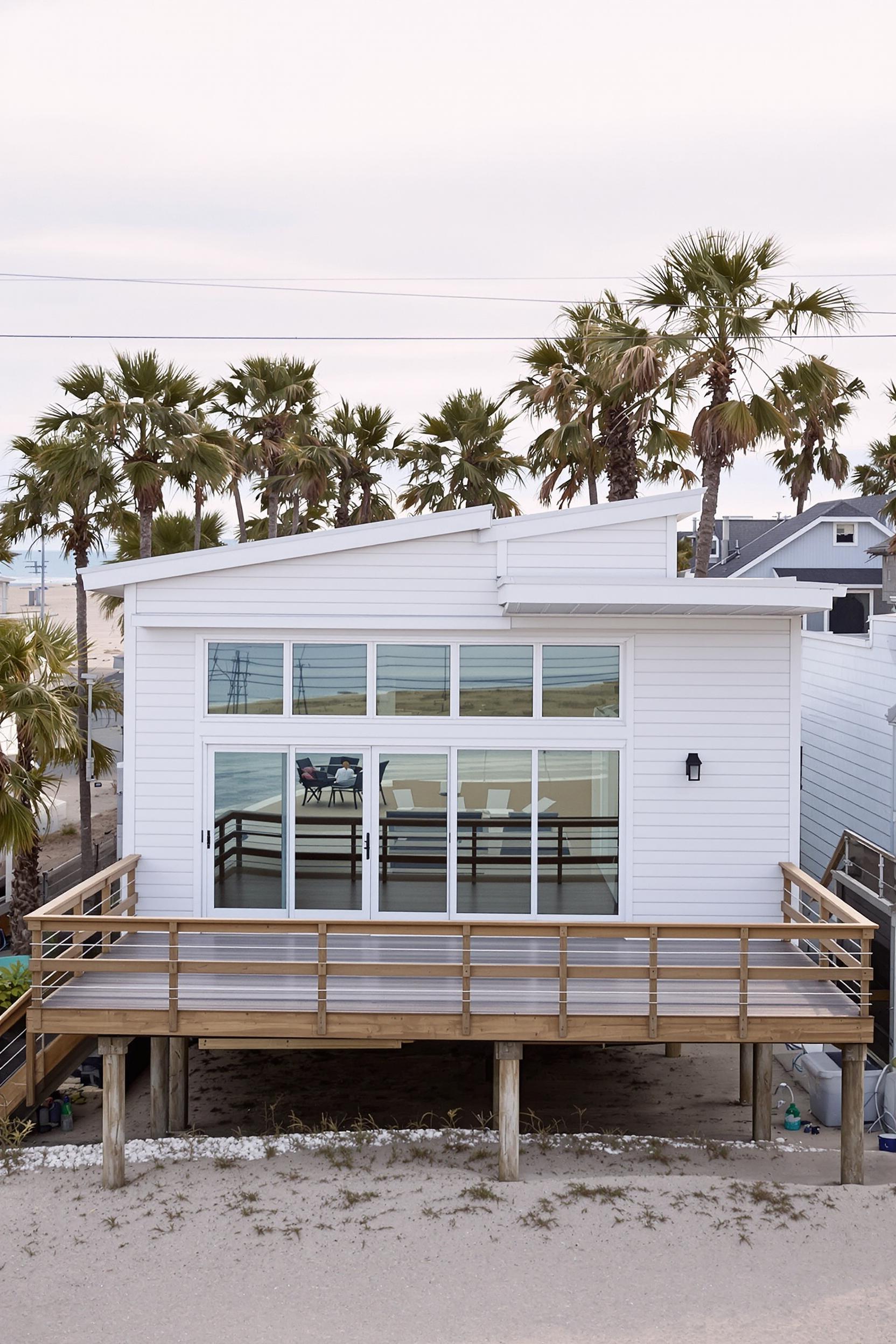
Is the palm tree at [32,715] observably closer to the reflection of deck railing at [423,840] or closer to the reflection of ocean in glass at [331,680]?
the reflection of deck railing at [423,840]

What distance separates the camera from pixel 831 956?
8.98 meters

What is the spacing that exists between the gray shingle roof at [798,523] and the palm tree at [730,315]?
66.1 feet

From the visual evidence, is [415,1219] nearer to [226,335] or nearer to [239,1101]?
[239,1101]

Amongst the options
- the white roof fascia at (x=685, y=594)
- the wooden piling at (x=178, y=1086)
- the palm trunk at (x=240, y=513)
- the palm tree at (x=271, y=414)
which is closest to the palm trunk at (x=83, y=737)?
the palm tree at (x=271, y=414)

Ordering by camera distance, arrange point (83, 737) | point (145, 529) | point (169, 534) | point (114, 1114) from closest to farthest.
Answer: point (114, 1114) → point (83, 737) → point (145, 529) → point (169, 534)

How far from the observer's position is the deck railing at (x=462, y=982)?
8.15 meters

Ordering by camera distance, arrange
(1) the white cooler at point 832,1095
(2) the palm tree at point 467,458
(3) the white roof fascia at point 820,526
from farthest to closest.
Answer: (3) the white roof fascia at point 820,526 < (2) the palm tree at point 467,458 < (1) the white cooler at point 832,1095

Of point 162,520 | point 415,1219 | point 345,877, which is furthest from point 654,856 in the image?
point 162,520

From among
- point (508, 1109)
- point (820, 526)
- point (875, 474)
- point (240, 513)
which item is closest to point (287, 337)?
point (240, 513)

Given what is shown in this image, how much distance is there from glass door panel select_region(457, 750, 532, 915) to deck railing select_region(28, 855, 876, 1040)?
0.92 meters

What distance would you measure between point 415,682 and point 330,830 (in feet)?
4.78

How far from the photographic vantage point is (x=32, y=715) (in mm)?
11078

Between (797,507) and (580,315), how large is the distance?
26.2 m

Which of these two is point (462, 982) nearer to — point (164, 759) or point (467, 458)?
point (164, 759)
